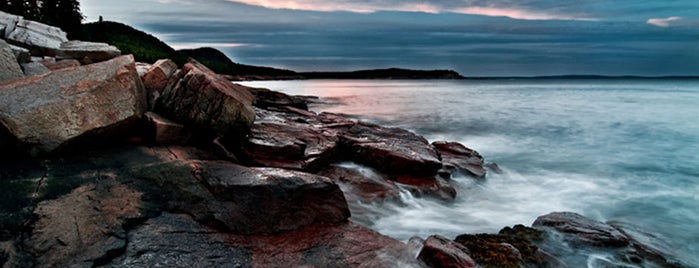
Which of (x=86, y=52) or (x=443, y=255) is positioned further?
(x=86, y=52)

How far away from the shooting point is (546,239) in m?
6.05

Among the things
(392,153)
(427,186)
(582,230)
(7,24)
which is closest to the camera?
(582,230)

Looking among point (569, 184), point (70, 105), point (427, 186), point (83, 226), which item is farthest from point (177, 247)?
point (569, 184)

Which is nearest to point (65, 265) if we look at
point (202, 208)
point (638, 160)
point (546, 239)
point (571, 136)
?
point (202, 208)

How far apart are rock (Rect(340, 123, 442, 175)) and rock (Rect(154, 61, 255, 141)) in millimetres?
2664

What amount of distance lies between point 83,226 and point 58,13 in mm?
54744

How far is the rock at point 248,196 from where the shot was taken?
4.98 metres

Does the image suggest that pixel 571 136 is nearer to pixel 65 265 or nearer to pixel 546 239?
pixel 546 239

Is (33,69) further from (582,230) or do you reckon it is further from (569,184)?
(569,184)

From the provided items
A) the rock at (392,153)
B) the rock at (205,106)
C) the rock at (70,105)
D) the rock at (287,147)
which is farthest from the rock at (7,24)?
the rock at (392,153)

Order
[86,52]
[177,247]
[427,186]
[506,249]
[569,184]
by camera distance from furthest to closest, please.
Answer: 1. [86,52]
2. [569,184]
3. [427,186]
4. [506,249]
5. [177,247]

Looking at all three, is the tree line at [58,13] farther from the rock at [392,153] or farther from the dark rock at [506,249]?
the dark rock at [506,249]

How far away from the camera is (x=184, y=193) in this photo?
5.23m

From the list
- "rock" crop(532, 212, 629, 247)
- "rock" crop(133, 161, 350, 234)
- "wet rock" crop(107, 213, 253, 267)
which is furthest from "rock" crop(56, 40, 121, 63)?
"rock" crop(532, 212, 629, 247)
